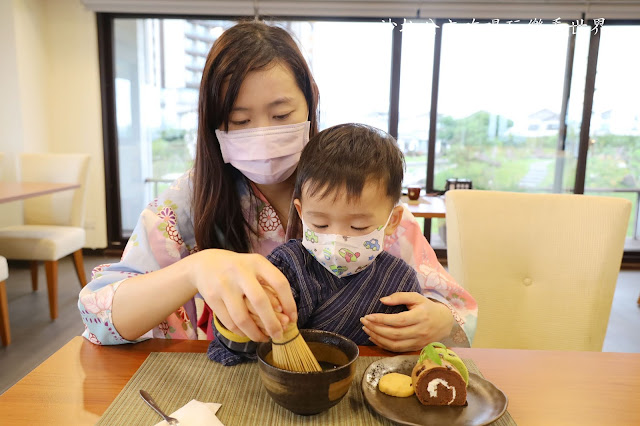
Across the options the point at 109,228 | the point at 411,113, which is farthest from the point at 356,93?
the point at 109,228

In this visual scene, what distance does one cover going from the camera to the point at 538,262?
138 cm

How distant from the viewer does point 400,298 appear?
89cm

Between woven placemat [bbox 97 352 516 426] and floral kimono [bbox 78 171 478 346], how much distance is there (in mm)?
172

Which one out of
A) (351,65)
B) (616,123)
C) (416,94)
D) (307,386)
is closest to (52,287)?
(307,386)

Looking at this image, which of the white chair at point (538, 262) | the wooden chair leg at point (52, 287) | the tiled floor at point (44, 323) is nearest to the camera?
the white chair at point (538, 262)

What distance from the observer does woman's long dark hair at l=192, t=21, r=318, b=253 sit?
1009 millimetres

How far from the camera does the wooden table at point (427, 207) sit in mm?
2676

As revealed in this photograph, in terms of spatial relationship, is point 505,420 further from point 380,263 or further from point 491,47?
point 491,47

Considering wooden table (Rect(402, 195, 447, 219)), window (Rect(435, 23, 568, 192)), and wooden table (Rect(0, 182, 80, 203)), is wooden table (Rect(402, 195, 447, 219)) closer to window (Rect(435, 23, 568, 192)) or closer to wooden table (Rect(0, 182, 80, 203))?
window (Rect(435, 23, 568, 192))

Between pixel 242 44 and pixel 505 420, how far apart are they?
87 cm

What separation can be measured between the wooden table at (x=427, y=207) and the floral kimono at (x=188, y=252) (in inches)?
52.8

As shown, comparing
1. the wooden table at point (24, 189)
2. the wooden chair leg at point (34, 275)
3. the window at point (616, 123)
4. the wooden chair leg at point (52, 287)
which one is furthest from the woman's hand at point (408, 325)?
the window at point (616, 123)

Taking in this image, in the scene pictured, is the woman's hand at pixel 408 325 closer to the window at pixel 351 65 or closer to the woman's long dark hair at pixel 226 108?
the woman's long dark hair at pixel 226 108

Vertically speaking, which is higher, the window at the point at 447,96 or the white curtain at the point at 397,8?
the white curtain at the point at 397,8
